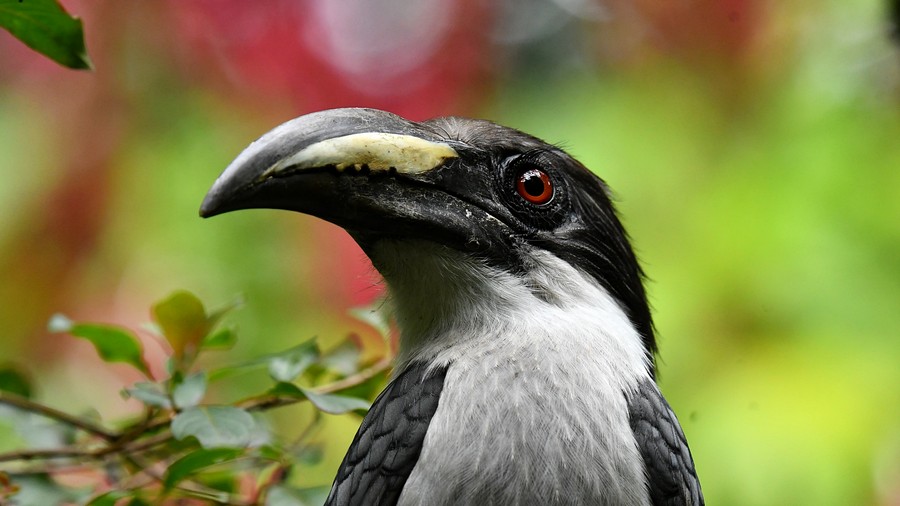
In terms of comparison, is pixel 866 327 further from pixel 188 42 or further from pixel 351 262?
pixel 188 42

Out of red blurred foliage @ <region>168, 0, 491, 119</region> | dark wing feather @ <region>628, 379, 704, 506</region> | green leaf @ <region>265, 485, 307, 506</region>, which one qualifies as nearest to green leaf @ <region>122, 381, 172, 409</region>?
green leaf @ <region>265, 485, 307, 506</region>

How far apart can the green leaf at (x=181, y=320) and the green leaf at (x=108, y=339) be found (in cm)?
13

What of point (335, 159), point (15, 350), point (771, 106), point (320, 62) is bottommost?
point (15, 350)

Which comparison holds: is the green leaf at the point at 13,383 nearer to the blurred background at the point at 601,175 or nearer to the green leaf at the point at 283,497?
the green leaf at the point at 283,497

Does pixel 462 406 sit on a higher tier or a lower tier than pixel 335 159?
lower

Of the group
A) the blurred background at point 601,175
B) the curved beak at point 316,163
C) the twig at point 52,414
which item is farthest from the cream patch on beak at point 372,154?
the blurred background at point 601,175

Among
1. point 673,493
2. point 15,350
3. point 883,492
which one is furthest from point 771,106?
point 15,350

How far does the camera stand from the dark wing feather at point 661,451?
92.4 inches

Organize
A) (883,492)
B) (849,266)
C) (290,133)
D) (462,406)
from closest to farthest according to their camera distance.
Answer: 1. (290,133)
2. (462,406)
3. (883,492)
4. (849,266)

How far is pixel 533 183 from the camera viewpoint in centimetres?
275

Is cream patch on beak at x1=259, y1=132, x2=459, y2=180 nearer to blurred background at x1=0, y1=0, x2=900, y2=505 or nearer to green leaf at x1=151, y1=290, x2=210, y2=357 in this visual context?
green leaf at x1=151, y1=290, x2=210, y2=357

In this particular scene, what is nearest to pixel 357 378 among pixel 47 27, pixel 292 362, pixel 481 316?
pixel 292 362

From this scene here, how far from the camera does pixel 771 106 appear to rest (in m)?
6.27

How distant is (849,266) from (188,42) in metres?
4.41
